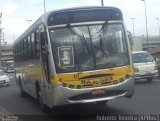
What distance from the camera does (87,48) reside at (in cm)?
1194

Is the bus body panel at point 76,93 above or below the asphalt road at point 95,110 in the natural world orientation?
above

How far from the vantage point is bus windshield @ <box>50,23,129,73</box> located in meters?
11.8

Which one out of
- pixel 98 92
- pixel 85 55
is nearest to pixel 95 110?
pixel 98 92

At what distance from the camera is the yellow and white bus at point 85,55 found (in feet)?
38.2

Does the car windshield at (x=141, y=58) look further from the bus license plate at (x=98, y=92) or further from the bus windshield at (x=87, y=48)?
the bus license plate at (x=98, y=92)

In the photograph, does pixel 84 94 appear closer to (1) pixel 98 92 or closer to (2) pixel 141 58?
(1) pixel 98 92

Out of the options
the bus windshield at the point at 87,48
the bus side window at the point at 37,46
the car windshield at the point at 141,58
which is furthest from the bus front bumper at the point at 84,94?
the car windshield at the point at 141,58

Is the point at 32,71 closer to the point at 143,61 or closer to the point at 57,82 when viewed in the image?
the point at 57,82

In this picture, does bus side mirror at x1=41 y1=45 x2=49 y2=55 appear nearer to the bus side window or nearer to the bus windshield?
the bus windshield

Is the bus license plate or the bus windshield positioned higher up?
the bus windshield

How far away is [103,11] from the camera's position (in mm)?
12375

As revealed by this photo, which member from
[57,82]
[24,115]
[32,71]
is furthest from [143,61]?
[57,82]

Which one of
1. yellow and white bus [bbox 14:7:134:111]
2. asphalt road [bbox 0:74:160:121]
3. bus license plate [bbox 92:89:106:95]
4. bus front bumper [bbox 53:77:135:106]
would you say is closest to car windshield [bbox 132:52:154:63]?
asphalt road [bbox 0:74:160:121]

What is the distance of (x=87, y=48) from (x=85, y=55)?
0.67 feet
